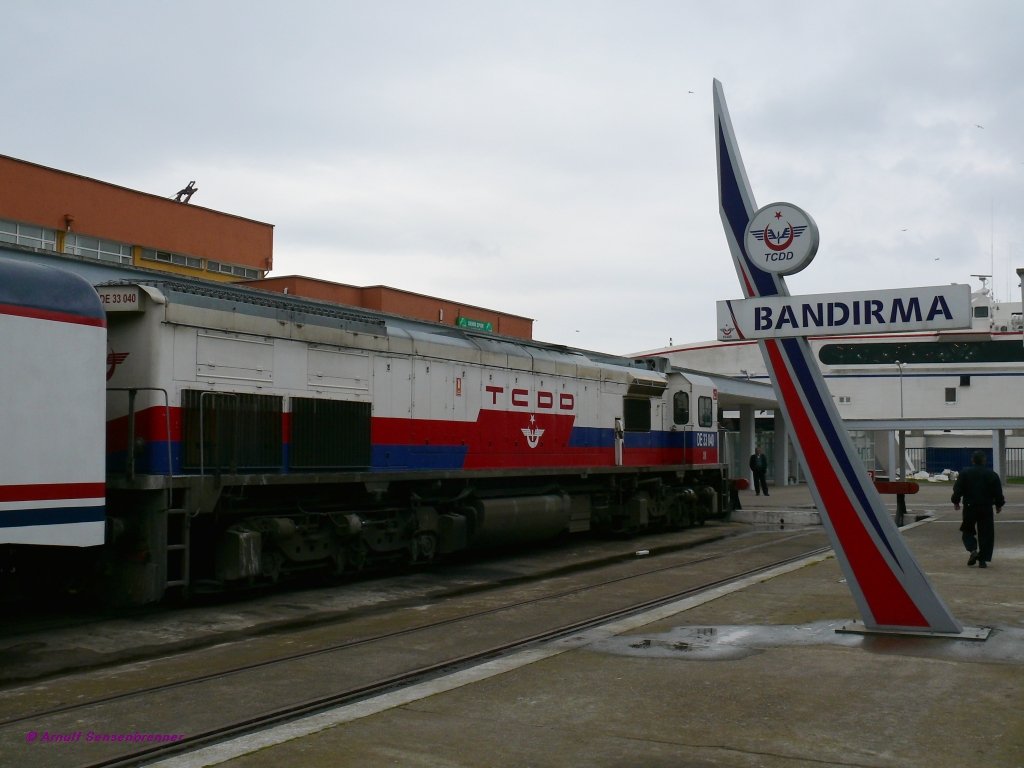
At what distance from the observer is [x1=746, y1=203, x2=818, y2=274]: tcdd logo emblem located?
30.4 feet

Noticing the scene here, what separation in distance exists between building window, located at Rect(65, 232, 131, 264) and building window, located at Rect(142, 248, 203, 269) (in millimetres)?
612

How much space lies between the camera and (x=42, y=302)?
868cm

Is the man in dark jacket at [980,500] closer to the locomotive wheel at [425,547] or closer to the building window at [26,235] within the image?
the locomotive wheel at [425,547]

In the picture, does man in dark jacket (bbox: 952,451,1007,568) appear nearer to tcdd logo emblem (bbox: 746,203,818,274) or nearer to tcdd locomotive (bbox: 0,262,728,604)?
tcdd logo emblem (bbox: 746,203,818,274)

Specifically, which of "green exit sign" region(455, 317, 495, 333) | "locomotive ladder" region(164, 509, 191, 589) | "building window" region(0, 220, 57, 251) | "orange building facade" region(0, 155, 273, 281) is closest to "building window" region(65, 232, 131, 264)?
"orange building facade" region(0, 155, 273, 281)

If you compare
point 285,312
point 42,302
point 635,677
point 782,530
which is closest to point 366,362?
point 285,312

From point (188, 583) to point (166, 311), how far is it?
114 inches

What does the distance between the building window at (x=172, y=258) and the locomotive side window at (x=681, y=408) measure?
58.3 ft

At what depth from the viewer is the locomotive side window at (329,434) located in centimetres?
1223

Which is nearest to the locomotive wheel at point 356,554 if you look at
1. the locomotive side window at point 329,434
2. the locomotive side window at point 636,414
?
the locomotive side window at point 329,434

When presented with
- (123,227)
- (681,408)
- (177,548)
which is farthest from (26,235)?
(177,548)

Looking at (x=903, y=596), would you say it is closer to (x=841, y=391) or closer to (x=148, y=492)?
(x=148, y=492)

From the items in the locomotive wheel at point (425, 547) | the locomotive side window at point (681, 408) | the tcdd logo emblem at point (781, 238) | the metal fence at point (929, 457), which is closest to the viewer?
the tcdd logo emblem at point (781, 238)

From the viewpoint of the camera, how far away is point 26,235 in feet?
87.0
